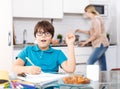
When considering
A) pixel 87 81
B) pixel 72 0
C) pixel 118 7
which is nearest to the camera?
pixel 87 81

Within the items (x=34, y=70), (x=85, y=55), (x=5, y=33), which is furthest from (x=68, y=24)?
(x=34, y=70)

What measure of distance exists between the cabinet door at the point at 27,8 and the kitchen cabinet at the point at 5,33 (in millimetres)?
342

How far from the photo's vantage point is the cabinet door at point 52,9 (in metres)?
4.14

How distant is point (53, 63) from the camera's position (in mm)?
1963

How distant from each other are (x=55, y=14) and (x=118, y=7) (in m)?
1.27

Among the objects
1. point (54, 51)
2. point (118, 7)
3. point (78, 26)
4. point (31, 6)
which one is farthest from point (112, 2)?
point (54, 51)

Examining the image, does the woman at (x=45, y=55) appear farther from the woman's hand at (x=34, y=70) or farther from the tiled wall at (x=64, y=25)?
the tiled wall at (x=64, y=25)

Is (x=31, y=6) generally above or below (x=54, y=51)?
above

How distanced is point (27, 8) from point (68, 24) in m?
0.96

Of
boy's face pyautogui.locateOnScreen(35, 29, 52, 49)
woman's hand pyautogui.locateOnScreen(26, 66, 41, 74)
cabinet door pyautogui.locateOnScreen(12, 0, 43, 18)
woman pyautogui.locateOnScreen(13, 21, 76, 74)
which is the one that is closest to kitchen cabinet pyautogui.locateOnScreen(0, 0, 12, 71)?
cabinet door pyautogui.locateOnScreen(12, 0, 43, 18)

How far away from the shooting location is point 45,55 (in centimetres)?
196

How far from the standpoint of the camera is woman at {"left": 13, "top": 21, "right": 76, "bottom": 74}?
1.88m

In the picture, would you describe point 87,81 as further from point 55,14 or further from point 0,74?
point 55,14

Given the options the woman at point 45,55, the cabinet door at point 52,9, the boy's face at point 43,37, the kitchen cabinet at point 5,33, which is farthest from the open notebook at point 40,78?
the cabinet door at point 52,9
